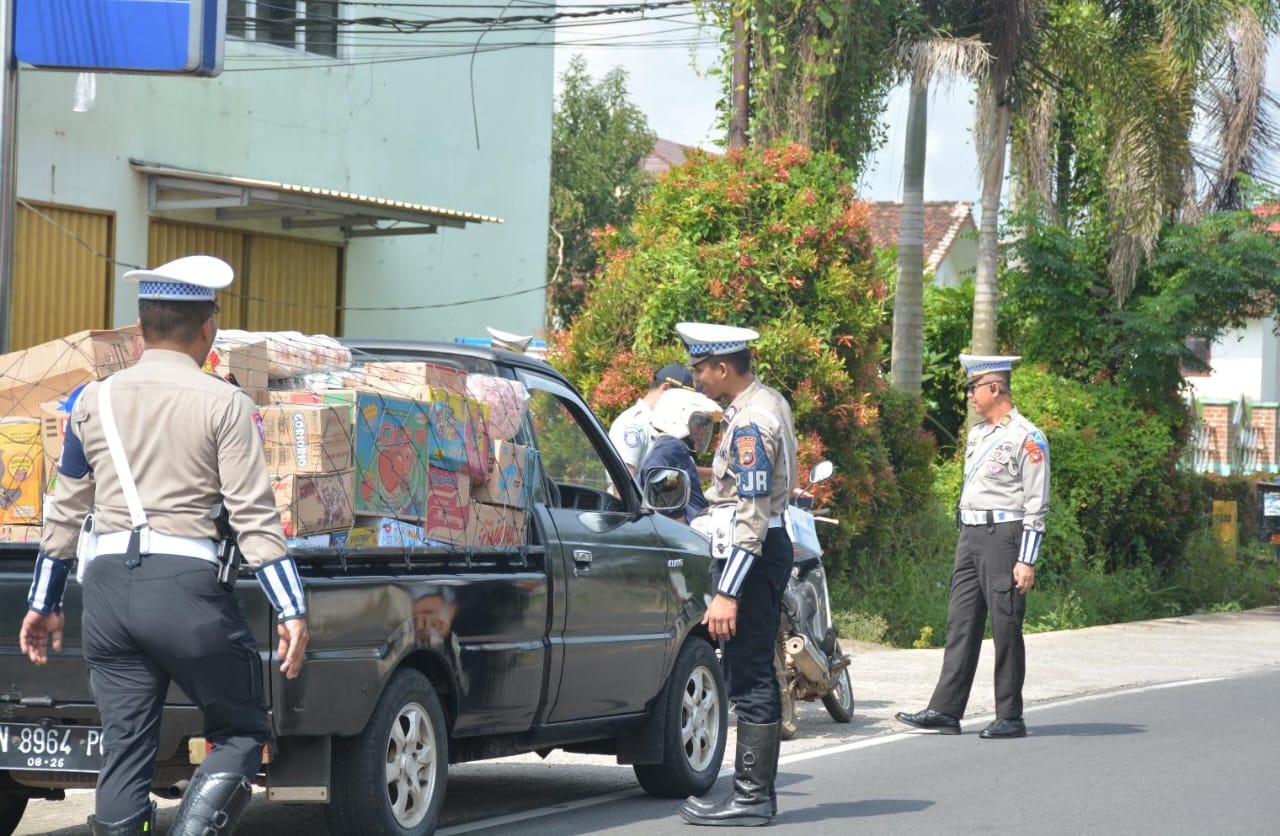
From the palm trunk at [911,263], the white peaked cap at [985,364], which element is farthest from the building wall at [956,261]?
the white peaked cap at [985,364]

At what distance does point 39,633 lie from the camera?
5.45m

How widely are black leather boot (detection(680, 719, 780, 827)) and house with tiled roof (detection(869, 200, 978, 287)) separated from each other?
1464 inches

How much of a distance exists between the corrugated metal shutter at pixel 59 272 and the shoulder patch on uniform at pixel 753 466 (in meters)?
9.35

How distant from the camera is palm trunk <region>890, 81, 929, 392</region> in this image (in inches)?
797

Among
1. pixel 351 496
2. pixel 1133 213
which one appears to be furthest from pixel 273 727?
pixel 1133 213

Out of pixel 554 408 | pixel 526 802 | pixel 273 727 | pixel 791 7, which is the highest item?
pixel 791 7

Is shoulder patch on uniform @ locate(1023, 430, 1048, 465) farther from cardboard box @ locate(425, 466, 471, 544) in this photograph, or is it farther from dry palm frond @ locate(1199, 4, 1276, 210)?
dry palm frond @ locate(1199, 4, 1276, 210)

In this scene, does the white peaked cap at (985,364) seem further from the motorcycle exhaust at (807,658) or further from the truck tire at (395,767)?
the truck tire at (395,767)

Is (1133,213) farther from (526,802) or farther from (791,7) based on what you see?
(526,802)

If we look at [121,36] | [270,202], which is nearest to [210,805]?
[121,36]

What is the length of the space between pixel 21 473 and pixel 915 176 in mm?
15855

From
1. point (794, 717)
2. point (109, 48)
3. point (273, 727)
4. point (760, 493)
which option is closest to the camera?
point (273, 727)

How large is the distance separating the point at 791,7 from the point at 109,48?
719 centimetres

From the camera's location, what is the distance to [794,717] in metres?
10.3
